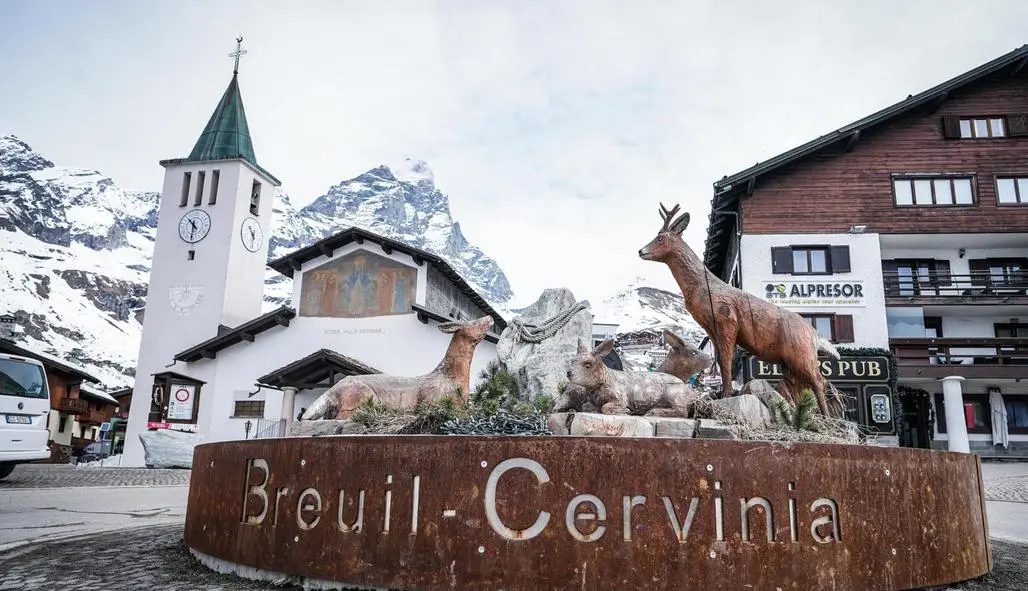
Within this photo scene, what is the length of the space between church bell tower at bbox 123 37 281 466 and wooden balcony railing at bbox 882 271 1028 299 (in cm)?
2699

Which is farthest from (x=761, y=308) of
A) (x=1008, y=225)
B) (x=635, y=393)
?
(x=1008, y=225)

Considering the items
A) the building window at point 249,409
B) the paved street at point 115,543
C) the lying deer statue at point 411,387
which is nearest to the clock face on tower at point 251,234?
the building window at point 249,409

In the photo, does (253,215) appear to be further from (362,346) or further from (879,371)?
(879,371)

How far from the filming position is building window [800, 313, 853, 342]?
25.6 meters

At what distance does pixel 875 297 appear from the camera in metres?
25.9

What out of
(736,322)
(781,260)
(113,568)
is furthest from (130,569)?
(781,260)

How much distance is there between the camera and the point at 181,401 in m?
27.5

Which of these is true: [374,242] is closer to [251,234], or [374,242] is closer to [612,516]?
[251,234]

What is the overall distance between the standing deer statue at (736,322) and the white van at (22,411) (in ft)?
39.5

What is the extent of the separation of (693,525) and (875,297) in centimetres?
2488

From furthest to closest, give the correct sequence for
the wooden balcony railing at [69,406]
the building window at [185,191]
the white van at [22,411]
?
the wooden balcony railing at [69,406]
the building window at [185,191]
the white van at [22,411]

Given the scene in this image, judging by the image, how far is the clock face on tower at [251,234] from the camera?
3453 centimetres

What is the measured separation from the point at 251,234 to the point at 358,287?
9416 mm

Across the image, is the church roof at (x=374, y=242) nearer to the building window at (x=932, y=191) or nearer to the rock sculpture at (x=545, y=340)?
the building window at (x=932, y=191)
